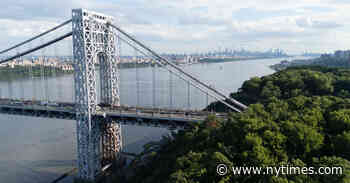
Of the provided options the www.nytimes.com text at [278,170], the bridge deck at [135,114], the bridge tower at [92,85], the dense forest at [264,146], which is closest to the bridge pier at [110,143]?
the bridge tower at [92,85]

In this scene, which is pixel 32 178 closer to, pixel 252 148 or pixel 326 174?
pixel 252 148

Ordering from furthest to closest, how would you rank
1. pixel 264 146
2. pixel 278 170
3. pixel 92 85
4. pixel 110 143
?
pixel 110 143, pixel 92 85, pixel 264 146, pixel 278 170

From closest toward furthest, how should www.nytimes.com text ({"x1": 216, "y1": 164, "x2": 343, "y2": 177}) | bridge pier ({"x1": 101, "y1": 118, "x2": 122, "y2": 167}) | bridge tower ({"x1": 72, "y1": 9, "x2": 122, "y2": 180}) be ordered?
www.nytimes.com text ({"x1": 216, "y1": 164, "x2": 343, "y2": 177})
bridge tower ({"x1": 72, "y1": 9, "x2": 122, "y2": 180})
bridge pier ({"x1": 101, "y1": 118, "x2": 122, "y2": 167})

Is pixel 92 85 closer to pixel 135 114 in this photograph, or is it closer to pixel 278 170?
pixel 135 114

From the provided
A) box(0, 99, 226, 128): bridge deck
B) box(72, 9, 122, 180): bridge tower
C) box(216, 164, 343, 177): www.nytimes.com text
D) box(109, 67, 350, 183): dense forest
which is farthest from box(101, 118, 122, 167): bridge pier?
box(216, 164, 343, 177): www.nytimes.com text

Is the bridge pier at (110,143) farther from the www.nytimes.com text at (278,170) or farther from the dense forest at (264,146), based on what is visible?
the www.nytimes.com text at (278,170)

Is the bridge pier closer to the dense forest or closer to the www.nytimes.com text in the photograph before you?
the dense forest

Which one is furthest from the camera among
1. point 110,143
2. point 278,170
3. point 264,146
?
point 110,143

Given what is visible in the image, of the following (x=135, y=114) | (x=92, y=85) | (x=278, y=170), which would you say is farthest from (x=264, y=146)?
(x=92, y=85)

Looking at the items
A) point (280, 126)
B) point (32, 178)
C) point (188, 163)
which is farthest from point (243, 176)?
point (32, 178)
